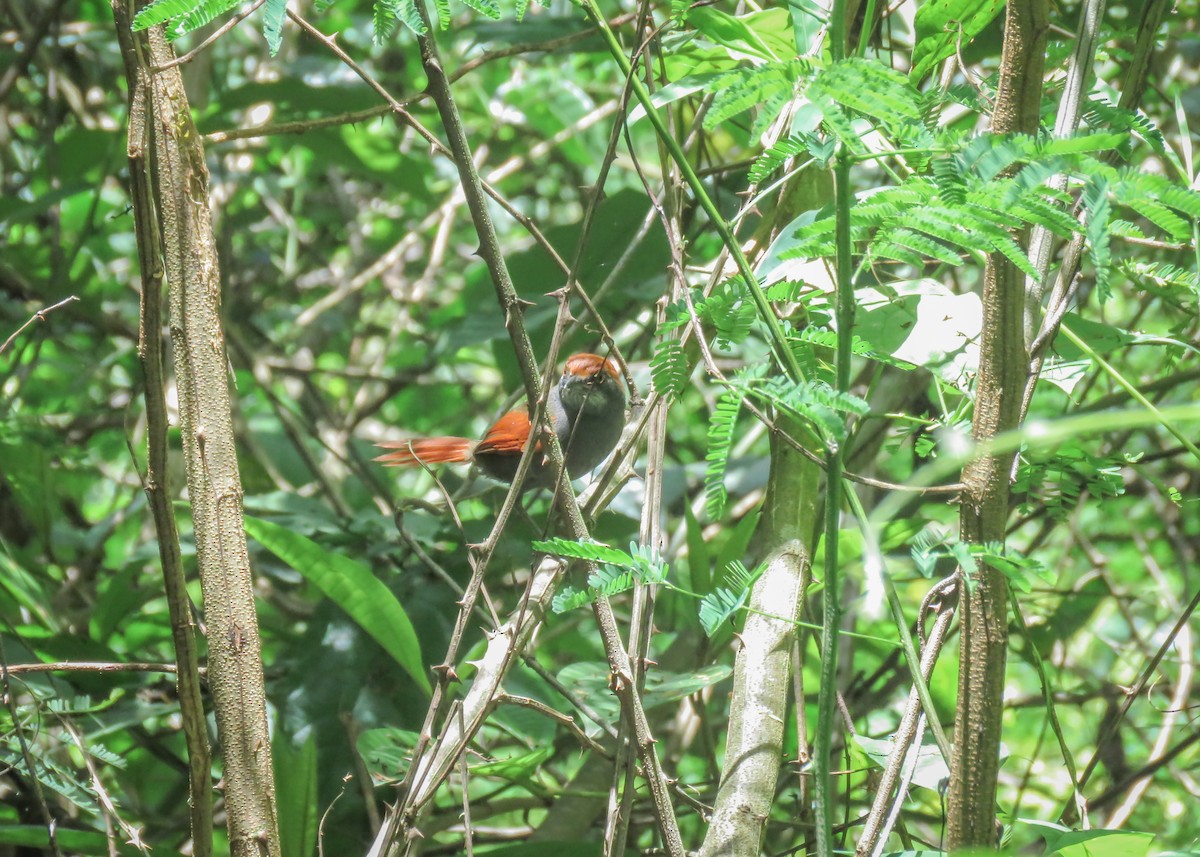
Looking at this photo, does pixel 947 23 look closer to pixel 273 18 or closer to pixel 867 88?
pixel 867 88

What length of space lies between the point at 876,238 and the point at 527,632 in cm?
85

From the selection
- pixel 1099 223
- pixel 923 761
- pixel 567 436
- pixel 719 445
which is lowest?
pixel 923 761

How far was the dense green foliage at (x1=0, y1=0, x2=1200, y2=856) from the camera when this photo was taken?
1231 mm

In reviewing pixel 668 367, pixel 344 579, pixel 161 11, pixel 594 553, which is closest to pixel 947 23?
pixel 668 367

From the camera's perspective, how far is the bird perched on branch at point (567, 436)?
3.85m

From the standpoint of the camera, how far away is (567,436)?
399 centimetres

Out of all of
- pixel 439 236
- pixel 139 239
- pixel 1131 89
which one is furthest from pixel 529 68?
pixel 139 239

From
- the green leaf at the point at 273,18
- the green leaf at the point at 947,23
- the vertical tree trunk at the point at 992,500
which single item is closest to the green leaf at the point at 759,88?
the vertical tree trunk at the point at 992,500

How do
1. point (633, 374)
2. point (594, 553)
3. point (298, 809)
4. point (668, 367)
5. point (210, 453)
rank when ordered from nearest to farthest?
point (594, 553), point (668, 367), point (210, 453), point (298, 809), point (633, 374)

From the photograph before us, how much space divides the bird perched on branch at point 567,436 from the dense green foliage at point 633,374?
0.14m

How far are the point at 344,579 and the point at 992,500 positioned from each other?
1.29m

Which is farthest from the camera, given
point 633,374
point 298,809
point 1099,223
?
point 633,374

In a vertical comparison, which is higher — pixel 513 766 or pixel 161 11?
pixel 161 11

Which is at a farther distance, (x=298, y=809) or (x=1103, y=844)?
(x=298, y=809)
